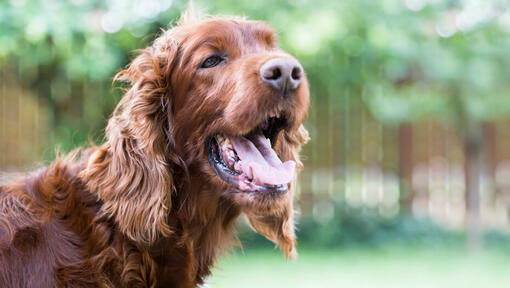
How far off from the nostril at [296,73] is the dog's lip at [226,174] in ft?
1.57

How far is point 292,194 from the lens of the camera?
10.1ft

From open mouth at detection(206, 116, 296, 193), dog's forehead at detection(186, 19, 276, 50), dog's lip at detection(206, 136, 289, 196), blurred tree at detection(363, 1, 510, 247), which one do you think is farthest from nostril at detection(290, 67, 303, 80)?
blurred tree at detection(363, 1, 510, 247)

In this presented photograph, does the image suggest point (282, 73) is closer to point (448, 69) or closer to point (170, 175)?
point (170, 175)

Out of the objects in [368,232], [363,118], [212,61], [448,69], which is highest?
[212,61]

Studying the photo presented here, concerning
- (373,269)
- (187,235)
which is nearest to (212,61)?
(187,235)

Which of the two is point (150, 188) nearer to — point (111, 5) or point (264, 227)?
point (264, 227)

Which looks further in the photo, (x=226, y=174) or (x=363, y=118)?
(x=363, y=118)

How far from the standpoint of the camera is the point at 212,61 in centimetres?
265

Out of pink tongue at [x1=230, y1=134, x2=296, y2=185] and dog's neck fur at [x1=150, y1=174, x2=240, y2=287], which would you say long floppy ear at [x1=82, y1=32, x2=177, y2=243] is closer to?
dog's neck fur at [x1=150, y1=174, x2=240, y2=287]

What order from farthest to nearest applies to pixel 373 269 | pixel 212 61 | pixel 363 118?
pixel 363 118 → pixel 373 269 → pixel 212 61

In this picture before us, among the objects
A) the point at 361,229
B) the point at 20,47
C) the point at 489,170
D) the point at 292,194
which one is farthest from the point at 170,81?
the point at 489,170

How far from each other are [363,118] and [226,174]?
821 centimetres

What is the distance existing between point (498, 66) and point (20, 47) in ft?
20.3

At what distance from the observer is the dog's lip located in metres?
2.50
